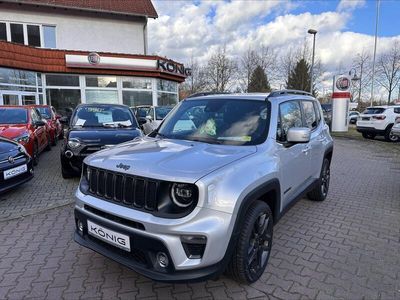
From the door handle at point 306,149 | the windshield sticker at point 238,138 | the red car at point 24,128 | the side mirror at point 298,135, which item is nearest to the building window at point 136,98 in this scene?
the red car at point 24,128

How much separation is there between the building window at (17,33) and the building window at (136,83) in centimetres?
765

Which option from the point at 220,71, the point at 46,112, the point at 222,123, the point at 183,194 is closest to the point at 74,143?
the point at 222,123

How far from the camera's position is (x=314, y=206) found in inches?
218

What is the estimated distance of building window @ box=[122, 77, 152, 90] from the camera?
21.1 meters

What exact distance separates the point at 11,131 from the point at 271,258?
698cm

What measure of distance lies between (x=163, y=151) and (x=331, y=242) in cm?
255

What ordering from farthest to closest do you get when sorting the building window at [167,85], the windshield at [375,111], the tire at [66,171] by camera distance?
the building window at [167,85] < the windshield at [375,111] < the tire at [66,171]

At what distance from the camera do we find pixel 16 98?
687 inches

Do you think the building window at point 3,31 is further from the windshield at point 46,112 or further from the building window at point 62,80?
the windshield at point 46,112

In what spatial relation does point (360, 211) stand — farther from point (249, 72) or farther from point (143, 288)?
point (249, 72)

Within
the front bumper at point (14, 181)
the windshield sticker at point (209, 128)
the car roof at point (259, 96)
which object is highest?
the car roof at point (259, 96)

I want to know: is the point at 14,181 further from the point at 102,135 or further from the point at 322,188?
the point at 322,188

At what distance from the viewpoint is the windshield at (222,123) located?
3484mm

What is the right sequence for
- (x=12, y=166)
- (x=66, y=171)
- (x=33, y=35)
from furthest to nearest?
(x=33, y=35), (x=66, y=171), (x=12, y=166)
